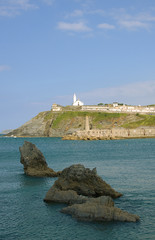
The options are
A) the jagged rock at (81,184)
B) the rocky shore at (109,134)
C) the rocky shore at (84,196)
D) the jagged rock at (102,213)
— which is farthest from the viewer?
the rocky shore at (109,134)

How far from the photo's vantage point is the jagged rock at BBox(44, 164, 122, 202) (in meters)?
23.4

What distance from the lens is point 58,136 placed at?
19475 centimetres

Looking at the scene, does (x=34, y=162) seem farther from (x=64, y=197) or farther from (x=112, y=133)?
(x=112, y=133)

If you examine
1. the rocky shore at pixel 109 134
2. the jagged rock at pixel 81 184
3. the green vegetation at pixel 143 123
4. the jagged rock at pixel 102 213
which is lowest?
the jagged rock at pixel 102 213

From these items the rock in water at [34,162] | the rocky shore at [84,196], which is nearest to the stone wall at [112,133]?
the rock in water at [34,162]

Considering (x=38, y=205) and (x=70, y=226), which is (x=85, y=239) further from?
(x=38, y=205)

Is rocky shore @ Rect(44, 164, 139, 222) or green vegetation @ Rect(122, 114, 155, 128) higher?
green vegetation @ Rect(122, 114, 155, 128)

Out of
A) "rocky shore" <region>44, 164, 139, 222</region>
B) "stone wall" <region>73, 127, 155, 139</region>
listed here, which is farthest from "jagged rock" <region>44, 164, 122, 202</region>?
"stone wall" <region>73, 127, 155, 139</region>

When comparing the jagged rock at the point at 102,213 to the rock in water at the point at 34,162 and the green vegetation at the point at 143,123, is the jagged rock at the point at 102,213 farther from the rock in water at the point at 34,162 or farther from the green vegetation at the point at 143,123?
the green vegetation at the point at 143,123

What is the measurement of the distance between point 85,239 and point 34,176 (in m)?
21.0

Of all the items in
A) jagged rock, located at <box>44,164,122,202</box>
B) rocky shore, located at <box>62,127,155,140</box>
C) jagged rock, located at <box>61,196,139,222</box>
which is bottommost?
jagged rock, located at <box>61,196,139,222</box>

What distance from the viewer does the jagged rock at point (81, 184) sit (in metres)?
23.4

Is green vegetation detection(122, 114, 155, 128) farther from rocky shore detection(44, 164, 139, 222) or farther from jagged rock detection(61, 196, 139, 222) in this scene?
jagged rock detection(61, 196, 139, 222)

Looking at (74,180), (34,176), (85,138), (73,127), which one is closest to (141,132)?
(85,138)
